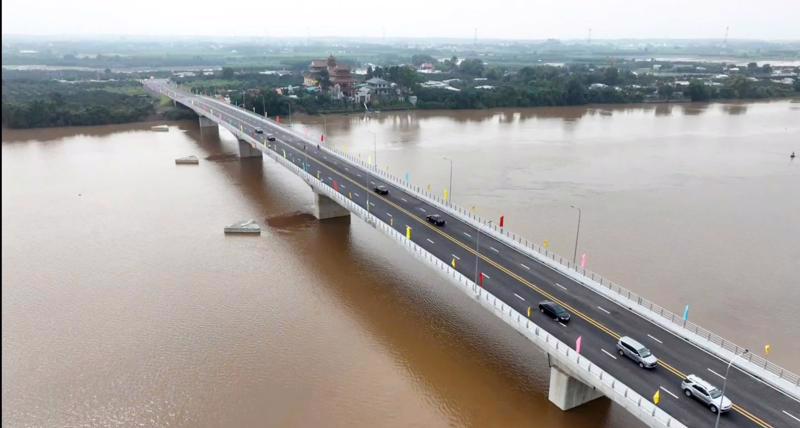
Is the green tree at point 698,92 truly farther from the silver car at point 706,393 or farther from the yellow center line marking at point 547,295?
the silver car at point 706,393

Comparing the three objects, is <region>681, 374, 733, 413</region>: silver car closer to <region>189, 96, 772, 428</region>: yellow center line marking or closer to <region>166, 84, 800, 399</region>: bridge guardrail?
<region>189, 96, 772, 428</region>: yellow center line marking

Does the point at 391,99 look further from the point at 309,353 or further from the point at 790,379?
the point at 790,379

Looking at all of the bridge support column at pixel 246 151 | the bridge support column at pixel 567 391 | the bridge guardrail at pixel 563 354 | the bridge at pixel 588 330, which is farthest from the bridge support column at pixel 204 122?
the bridge support column at pixel 567 391

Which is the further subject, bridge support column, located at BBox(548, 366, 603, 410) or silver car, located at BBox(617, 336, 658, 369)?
bridge support column, located at BBox(548, 366, 603, 410)

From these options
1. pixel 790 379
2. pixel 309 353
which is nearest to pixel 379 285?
pixel 309 353

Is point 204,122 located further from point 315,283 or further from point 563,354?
point 563,354

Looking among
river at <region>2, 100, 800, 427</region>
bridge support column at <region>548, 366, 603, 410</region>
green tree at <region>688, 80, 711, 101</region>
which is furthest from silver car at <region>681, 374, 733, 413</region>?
green tree at <region>688, 80, 711, 101</region>
